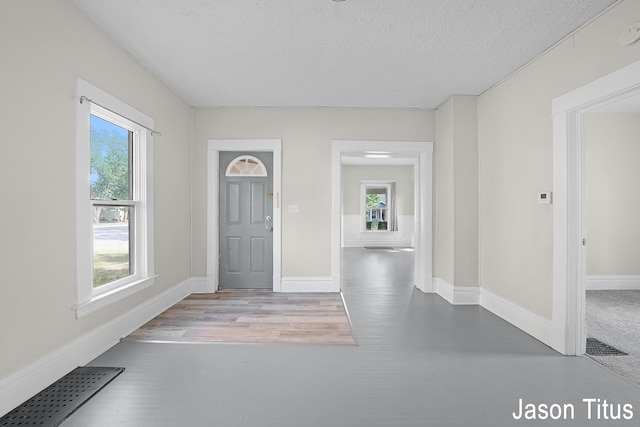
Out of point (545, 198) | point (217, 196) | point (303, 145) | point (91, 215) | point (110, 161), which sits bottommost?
point (91, 215)

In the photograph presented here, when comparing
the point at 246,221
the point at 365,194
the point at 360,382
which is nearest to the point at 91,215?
the point at 246,221

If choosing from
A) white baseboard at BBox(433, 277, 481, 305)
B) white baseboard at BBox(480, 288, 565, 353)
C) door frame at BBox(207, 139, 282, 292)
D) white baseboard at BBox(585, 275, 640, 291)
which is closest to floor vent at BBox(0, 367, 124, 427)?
door frame at BBox(207, 139, 282, 292)

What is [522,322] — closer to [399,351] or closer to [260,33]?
[399,351]

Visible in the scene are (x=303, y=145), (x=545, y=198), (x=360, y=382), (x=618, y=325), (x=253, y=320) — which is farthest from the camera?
(x=303, y=145)

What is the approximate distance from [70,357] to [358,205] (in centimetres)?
914

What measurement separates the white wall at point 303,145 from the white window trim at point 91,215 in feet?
3.82

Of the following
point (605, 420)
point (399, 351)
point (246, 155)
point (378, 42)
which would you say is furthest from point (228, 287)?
point (605, 420)

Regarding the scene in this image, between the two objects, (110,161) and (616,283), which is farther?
(616,283)

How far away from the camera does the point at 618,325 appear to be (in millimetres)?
3260

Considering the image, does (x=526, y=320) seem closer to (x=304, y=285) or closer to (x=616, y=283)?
(x=304, y=285)

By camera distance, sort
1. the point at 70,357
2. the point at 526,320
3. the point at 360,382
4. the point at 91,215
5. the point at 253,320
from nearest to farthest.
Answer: the point at 360,382
the point at 70,357
the point at 91,215
the point at 526,320
the point at 253,320

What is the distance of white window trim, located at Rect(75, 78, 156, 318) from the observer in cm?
238

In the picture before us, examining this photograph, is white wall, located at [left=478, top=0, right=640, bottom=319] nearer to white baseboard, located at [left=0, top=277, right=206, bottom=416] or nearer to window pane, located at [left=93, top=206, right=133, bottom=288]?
white baseboard, located at [left=0, top=277, right=206, bottom=416]

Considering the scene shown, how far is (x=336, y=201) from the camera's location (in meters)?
4.62
